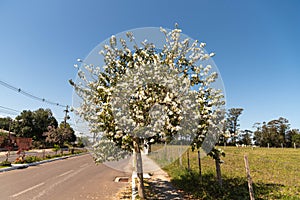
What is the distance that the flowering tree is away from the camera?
17.9ft

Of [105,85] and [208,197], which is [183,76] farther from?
[208,197]


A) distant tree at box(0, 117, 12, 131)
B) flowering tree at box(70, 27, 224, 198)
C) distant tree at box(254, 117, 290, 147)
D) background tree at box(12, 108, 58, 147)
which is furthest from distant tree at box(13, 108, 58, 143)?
distant tree at box(254, 117, 290, 147)

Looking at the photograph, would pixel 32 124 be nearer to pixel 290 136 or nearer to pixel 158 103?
pixel 158 103

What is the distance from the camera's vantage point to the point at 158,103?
562cm

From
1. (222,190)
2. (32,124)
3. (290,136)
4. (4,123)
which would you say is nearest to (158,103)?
(222,190)

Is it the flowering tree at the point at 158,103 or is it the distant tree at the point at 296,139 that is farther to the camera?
the distant tree at the point at 296,139

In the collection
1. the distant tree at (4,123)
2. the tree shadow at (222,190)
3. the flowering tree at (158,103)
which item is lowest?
the tree shadow at (222,190)

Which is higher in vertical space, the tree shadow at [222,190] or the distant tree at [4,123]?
the distant tree at [4,123]

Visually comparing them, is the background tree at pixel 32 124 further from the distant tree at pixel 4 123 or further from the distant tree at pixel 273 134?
the distant tree at pixel 273 134

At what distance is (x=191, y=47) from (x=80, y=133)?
462 centimetres

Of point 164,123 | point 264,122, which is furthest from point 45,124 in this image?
point 264,122

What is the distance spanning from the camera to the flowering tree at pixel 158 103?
547cm

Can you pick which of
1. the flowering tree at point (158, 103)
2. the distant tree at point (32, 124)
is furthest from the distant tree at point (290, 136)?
the flowering tree at point (158, 103)

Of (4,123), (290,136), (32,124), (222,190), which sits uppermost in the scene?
(4,123)
